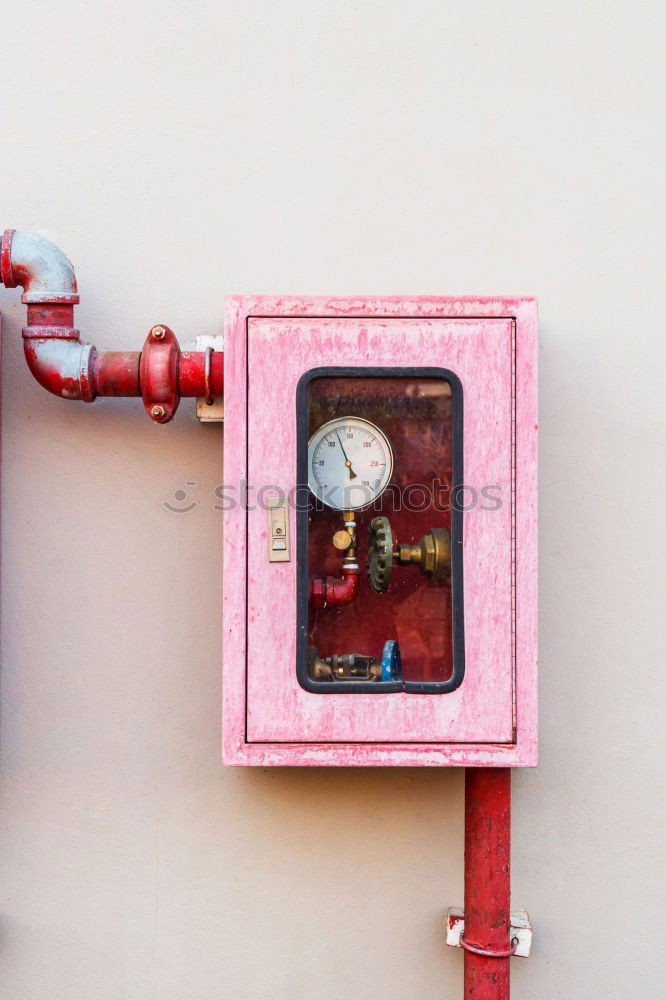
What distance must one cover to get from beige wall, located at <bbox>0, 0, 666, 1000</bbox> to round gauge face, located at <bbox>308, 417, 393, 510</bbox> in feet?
0.82

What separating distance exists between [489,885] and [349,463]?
709mm

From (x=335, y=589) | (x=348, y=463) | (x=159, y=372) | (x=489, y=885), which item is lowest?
(x=489, y=885)

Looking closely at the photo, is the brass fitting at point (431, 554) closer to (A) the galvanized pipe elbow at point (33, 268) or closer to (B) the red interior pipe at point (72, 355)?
(B) the red interior pipe at point (72, 355)

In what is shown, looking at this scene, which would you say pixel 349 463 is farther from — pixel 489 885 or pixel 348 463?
pixel 489 885

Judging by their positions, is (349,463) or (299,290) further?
(299,290)

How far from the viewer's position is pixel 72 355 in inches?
59.4

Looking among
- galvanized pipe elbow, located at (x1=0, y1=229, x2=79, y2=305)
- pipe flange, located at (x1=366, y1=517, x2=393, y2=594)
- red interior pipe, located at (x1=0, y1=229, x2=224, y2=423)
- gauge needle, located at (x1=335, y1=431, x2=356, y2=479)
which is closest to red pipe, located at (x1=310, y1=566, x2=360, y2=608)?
pipe flange, located at (x1=366, y1=517, x2=393, y2=594)

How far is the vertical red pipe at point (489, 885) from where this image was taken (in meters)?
1.50

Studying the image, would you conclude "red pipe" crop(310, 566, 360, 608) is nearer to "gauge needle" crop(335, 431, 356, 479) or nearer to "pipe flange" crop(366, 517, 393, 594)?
"pipe flange" crop(366, 517, 393, 594)

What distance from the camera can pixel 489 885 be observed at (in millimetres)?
1508

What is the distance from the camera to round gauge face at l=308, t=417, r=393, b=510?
147 centimetres

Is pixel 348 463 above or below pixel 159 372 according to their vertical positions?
below

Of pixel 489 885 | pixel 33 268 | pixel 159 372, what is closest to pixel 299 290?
pixel 159 372

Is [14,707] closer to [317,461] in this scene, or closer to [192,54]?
[317,461]
